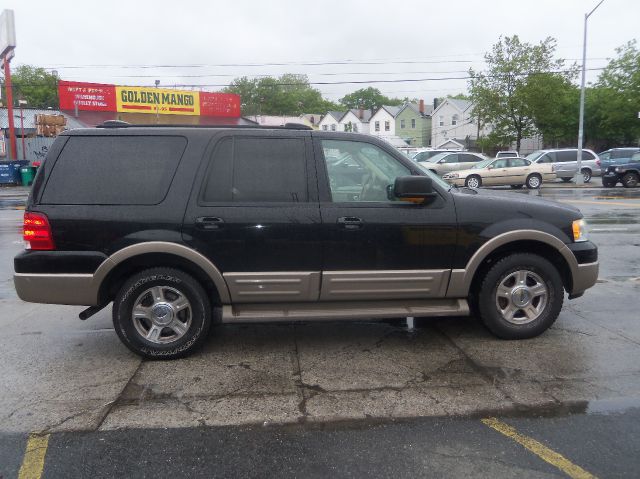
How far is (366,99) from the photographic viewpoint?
406 ft

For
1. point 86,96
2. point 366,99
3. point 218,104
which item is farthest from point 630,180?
point 366,99

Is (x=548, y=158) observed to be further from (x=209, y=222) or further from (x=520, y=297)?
(x=209, y=222)

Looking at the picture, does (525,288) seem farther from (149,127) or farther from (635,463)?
(149,127)

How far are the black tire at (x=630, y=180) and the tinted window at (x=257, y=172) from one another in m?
23.9

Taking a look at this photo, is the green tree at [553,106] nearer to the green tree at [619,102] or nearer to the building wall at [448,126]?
the green tree at [619,102]

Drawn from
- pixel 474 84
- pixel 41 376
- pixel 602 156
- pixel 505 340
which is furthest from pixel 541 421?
pixel 474 84

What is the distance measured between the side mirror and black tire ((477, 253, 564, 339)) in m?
0.97

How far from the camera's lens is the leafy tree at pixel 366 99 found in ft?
403

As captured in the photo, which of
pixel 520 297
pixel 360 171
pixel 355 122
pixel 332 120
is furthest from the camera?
pixel 332 120

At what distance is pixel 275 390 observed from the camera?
3.93 m

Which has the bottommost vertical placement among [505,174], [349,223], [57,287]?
[57,287]

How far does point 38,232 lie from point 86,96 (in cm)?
3706

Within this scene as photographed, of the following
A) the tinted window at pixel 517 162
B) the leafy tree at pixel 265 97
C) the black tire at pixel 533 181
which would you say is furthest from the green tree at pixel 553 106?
the leafy tree at pixel 265 97

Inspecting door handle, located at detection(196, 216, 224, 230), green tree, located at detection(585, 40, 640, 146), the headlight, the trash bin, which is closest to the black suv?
door handle, located at detection(196, 216, 224, 230)
